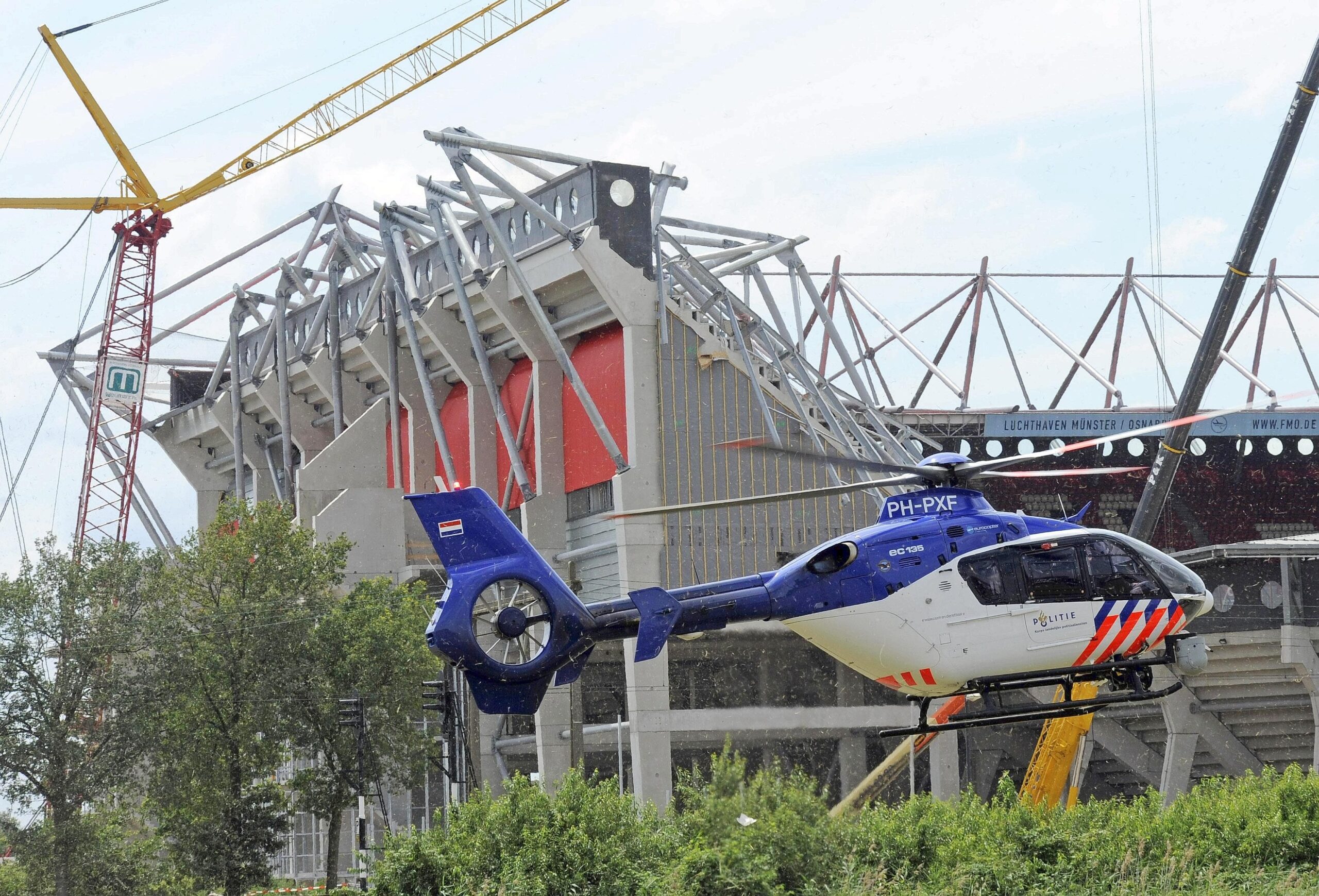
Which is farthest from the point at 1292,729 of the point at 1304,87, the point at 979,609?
the point at 979,609

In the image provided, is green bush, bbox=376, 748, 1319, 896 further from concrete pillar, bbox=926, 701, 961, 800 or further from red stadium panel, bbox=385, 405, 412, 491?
red stadium panel, bbox=385, 405, 412, 491

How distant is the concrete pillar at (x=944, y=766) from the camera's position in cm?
5884

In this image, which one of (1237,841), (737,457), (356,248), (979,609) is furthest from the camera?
(356,248)

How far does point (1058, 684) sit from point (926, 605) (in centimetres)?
300

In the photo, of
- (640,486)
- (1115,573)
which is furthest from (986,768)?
(1115,573)

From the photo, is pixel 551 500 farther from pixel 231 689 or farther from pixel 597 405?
pixel 231 689

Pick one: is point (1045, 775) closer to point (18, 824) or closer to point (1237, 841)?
point (1237, 841)

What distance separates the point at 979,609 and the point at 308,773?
32.4 meters

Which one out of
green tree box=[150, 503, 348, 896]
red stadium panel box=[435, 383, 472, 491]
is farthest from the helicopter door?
red stadium panel box=[435, 383, 472, 491]

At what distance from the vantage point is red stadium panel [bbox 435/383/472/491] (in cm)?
6944

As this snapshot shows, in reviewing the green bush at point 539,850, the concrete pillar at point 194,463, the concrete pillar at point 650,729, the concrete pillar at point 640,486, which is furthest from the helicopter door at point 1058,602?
the concrete pillar at point 194,463

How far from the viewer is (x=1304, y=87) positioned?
122 ft

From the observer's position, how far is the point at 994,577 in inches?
1102

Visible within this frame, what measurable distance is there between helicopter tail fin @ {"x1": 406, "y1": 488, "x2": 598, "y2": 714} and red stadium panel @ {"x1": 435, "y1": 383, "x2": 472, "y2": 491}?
38.2 meters
